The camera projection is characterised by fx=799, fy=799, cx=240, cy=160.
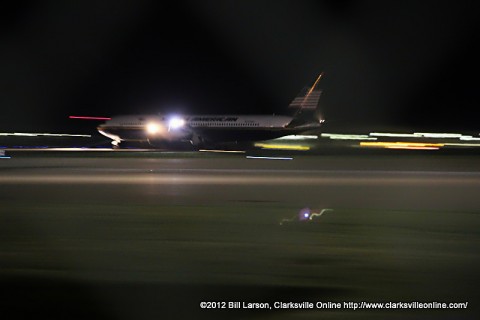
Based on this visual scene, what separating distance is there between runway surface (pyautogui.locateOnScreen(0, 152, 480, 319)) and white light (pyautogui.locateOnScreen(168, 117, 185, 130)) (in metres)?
37.9

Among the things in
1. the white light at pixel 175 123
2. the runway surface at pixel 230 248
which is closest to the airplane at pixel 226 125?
the white light at pixel 175 123

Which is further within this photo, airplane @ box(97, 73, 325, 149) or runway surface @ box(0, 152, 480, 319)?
airplane @ box(97, 73, 325, 149)

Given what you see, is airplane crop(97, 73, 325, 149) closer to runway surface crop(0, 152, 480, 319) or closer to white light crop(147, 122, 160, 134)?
white light crop(147, 122, 160, 134)

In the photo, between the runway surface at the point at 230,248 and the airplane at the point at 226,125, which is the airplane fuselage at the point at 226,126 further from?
the runway surface at the point at 230,248

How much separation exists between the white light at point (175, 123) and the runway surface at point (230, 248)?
37.9 metres

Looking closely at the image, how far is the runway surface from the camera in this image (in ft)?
30.5

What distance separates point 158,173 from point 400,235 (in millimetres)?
18877

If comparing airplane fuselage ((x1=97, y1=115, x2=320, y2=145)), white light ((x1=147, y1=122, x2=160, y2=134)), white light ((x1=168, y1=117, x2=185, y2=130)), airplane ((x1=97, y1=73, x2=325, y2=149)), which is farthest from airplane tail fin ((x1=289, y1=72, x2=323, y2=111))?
white light ((x1=147, y1=122, x2=160, y2=134))

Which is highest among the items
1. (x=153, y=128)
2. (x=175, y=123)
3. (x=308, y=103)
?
(x=308, y=103)

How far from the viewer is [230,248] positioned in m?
13.0

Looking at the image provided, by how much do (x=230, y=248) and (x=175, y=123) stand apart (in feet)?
177

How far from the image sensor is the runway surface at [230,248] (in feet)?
30.5

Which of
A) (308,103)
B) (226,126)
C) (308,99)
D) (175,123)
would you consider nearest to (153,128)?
(175,123)

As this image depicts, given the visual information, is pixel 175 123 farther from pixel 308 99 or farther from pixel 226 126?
pixel 308 99
